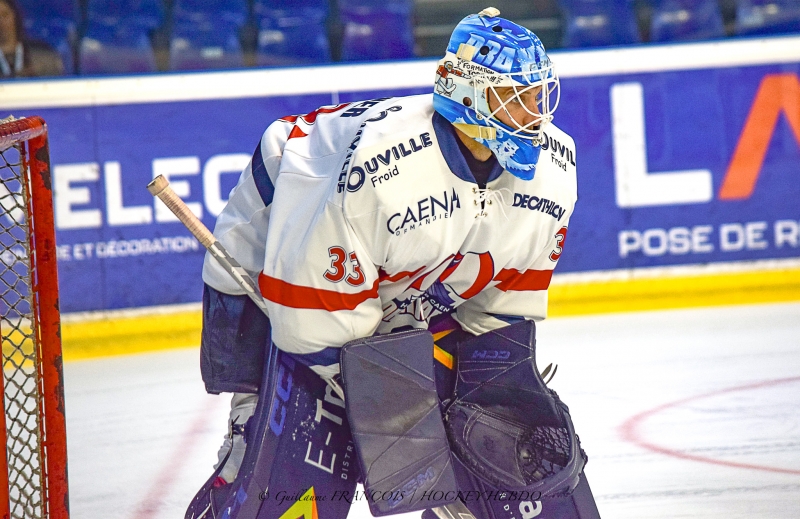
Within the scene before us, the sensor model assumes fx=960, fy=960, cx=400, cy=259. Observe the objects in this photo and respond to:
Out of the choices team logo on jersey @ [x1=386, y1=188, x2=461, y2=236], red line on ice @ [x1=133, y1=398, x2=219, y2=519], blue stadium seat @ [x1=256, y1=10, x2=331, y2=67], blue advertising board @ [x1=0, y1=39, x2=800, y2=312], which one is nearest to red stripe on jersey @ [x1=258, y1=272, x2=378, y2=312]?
team logo on jersey @ [x1=386, y1=188, x2=461, y2=236]

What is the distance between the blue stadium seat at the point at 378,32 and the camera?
4559 mm

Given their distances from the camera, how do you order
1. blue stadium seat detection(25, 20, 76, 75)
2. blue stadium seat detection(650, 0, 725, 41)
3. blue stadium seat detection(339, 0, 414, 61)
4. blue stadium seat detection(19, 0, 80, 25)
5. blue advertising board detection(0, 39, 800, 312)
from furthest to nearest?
blue stadium seat detection(650, 0, 725, 41), blue stadium seat detection(339, 0, 414, 61), blue stadium seat detection(19, 0, 80, 25), blue stadium seat detection(25, 20, 76, 75), blue advertising board detection(0, 39, 800, 312)

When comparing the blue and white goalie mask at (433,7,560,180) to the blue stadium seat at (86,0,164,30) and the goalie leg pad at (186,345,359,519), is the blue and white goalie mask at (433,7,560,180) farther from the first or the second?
the blue stadium seat at (86,0,164,30)

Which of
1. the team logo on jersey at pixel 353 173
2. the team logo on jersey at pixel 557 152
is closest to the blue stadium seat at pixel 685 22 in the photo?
the team logo on jersey at pixel 557 152

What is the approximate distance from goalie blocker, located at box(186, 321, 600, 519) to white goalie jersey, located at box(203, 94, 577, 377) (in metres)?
0.07

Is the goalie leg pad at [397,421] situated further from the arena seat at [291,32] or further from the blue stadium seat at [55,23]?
the blue stadium seat at [55,23]

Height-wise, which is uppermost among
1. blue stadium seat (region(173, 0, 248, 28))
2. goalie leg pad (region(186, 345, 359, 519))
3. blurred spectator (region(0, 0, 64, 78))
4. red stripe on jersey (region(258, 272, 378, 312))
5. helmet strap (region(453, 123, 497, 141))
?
blue stadium seat (region(173, 0, 248, 28))

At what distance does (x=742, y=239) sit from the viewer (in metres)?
4.48

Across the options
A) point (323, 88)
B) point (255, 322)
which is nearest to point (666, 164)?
point (323, 88)

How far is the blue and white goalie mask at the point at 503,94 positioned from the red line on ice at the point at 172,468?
1.41 meters

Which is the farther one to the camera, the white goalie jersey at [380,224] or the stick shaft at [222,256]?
the stick shaft at [222,256]

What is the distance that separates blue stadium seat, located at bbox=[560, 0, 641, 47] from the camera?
460cm

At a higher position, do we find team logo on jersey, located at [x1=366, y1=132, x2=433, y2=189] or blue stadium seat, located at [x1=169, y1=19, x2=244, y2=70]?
blue stadium seat, located at [x1=169, y1=19, x2=244, y2=70]

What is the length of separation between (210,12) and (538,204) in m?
3.42
